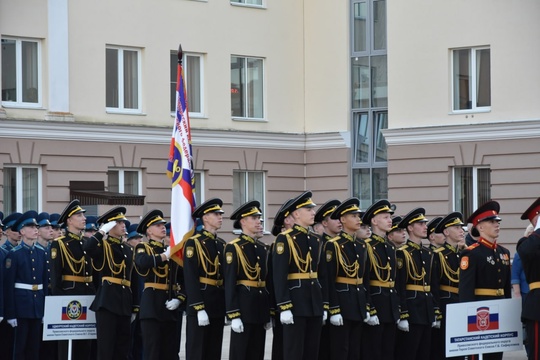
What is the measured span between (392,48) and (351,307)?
1744 cm

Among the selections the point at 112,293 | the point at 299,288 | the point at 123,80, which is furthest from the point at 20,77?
the point at 299,288

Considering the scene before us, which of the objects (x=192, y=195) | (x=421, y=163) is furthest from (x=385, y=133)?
(x=192, y=195)

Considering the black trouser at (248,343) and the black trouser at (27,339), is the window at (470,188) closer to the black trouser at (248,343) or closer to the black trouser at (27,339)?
the black trouser at (27,339)

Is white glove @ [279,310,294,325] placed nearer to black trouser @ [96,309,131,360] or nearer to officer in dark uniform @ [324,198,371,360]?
officer in dark uniform @ [324,198,371,360]

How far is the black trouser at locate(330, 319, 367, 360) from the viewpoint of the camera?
13.8 metres

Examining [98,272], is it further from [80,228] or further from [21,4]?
[21,4]

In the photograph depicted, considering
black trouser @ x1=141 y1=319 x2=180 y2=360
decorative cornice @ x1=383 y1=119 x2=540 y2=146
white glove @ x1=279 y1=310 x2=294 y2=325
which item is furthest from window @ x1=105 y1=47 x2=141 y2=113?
white glove @ x1=279 y1=310 x2=294 y2=325

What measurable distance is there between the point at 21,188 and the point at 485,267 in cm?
1617

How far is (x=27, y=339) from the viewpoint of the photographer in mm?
15328

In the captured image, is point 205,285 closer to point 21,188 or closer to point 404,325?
point 404,325

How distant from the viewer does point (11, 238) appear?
15711 millimetres

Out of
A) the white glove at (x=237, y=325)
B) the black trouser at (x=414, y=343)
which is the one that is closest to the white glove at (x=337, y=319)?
the white glove at (x=237, y=325)

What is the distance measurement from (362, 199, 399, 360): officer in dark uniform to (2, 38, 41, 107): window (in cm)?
1455

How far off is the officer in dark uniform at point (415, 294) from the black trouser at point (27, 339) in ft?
14.1
